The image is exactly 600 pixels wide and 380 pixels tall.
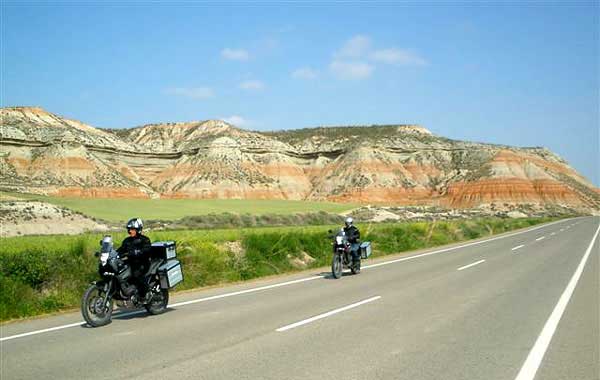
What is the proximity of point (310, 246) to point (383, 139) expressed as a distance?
10991 cm

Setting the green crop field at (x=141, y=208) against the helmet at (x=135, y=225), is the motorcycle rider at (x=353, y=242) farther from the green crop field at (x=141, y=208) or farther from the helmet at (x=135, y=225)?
the green crop field at (x=141, y=208)

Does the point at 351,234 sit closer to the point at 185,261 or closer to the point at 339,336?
the point at 185,261

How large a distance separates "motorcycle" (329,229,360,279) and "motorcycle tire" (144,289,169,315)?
713 cm

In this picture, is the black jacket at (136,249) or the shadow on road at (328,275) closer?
the black jacket at (136,249)

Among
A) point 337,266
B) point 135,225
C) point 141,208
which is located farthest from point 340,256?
point 141,208

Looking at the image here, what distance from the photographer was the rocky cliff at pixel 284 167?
9675 cm

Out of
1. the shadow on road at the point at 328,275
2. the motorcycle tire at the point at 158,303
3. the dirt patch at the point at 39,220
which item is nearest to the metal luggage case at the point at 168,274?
the motorcycle tire at the point at 158,303

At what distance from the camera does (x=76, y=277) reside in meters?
13.0

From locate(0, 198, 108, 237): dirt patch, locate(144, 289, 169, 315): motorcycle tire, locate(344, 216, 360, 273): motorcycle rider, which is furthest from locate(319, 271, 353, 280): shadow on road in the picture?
locate(0, 198, 108, 237): dirt patch

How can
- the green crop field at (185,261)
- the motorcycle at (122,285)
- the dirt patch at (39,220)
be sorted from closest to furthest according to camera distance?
1. the motorcycle at (122,285)
2. the green crop field at (185,261)
3. the dirt patch at (39,220)

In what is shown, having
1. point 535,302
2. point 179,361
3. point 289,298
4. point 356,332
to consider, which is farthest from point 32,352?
point 535,302

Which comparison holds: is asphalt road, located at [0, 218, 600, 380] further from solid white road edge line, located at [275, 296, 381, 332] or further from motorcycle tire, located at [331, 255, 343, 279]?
motorcycle tire, located at [331, 255, 343, 279]

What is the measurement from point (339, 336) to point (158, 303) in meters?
4.16

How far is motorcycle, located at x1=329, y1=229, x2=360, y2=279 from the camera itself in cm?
1738
